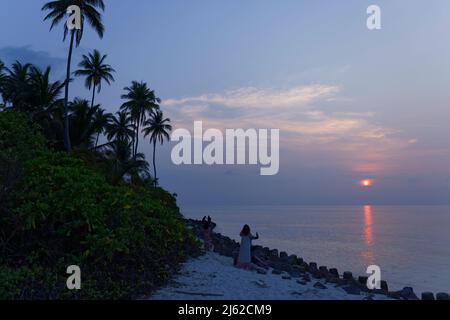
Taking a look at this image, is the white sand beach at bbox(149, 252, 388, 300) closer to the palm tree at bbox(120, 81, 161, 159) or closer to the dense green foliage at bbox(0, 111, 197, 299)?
the dense green foliage at bbox(0, 111, 197, 299)

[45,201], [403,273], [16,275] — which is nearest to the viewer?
[16,275]

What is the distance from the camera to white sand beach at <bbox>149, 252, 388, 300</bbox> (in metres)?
10.2

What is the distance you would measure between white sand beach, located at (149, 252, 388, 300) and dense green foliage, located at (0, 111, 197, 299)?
0.60 m

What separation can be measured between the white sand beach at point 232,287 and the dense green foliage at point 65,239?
1.98 feet

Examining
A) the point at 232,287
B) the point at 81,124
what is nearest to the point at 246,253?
the point at 232,287

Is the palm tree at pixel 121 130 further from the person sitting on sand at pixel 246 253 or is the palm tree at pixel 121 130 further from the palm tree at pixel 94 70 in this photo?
the person sitting on sand at pixel 246 253

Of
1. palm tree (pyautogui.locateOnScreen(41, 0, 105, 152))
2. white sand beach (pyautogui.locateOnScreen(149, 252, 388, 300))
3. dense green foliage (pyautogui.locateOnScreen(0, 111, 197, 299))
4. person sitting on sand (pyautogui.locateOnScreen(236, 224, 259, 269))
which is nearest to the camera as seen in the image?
dense green foliage (pyautogui.locateOnScreen(0, 111, 197, 299))

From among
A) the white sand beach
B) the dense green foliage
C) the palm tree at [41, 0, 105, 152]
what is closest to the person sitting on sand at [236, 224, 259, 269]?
the white sand beach

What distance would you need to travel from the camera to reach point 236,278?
41.7ft

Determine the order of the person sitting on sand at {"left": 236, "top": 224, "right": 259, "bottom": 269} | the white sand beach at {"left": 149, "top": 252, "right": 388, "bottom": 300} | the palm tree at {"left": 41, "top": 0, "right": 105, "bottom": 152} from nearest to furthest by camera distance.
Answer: the white sand beach at {"left": 149, "top": 252, "right": 388, "bottom": 300} < the person sitting on sand at {"left": 236, "top": 224, "right": 259, "bottom": 269} < the palm tree at {"left": 41, "top": 0, "right": 105, "bottom": 152}

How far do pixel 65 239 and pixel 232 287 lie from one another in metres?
4.56
